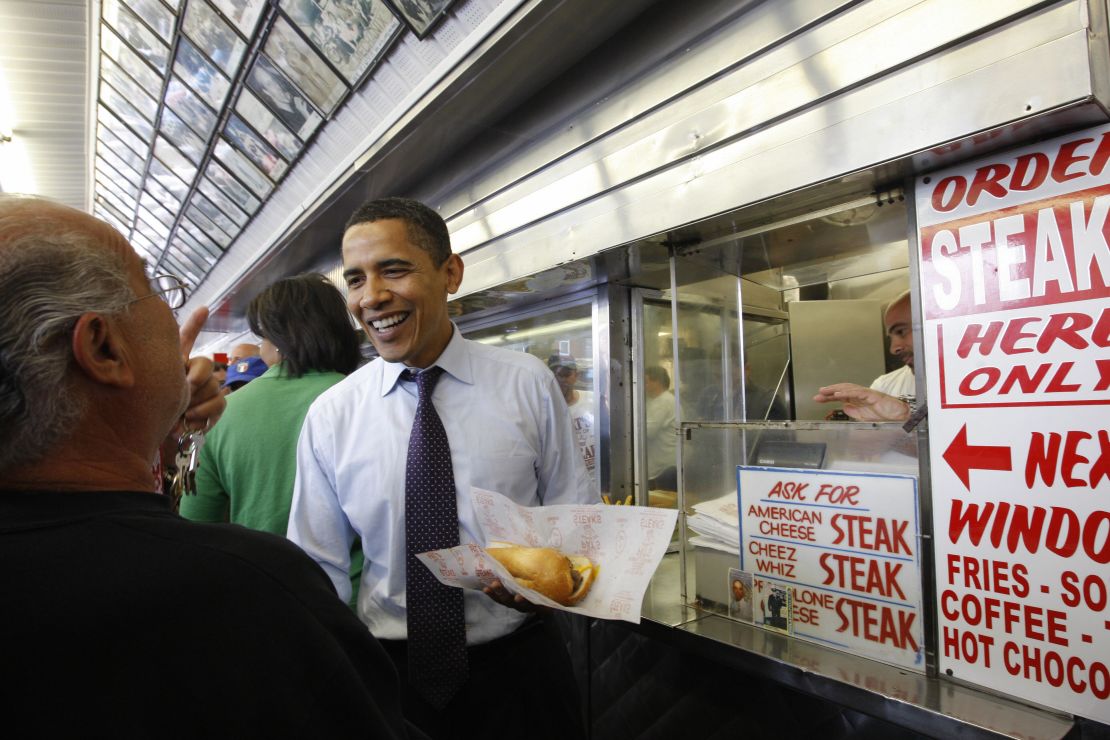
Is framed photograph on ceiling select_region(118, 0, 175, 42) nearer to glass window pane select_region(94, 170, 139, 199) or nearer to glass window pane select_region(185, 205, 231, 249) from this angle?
glass window pane select_region(185, 205, 231, 249)

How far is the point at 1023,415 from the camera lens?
1.23 meters

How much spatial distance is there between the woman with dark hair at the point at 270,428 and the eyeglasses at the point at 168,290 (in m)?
0.93

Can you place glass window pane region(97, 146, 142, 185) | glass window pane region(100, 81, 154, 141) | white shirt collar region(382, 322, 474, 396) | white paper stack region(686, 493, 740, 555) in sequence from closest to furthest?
white shirt collar region(382, 322, 474, 396), white paper stack region(686, 493, 740, 555), glass window pane region(100, 81, 154, 141), glass window pane region(97, 146, 142, 185)

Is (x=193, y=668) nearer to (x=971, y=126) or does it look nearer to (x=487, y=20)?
(x=971, y=126)

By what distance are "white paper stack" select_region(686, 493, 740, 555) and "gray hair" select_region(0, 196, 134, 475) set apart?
1.61m

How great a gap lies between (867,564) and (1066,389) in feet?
1.92

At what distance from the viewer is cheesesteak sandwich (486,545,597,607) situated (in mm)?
1226

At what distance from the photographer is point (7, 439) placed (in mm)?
666

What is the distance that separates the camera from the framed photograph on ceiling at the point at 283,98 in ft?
12.9

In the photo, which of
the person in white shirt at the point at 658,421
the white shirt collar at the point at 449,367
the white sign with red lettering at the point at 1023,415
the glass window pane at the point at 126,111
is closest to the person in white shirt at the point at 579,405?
the person in white shirt at the point at 658,421

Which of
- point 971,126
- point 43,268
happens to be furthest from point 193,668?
point 971,126

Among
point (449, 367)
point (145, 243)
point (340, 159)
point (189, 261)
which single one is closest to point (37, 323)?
point (449, 367)

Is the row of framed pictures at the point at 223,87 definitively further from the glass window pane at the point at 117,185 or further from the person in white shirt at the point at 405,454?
the person in white shirt at the point at 405,454

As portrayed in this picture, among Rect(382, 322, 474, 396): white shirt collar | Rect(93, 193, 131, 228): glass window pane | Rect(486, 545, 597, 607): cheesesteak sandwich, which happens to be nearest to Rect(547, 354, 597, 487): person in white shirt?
Rect(382, 322, 474, 396): white shirt collar
